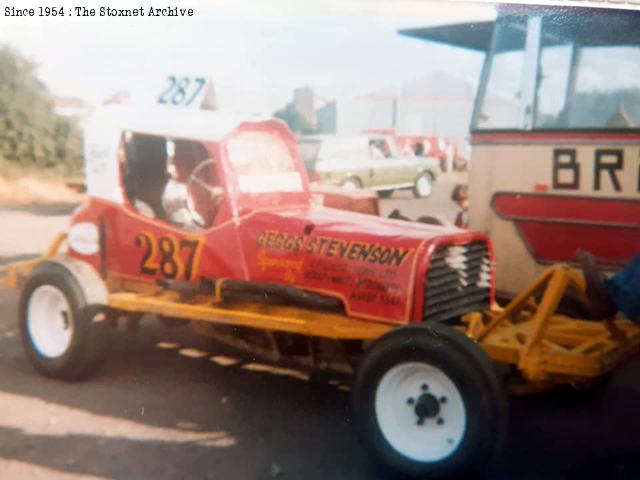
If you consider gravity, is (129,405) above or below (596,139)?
below

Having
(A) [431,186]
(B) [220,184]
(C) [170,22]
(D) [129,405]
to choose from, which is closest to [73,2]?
(C) [170,22]

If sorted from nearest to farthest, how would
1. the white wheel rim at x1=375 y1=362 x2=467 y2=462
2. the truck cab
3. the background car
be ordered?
the white wheel rim at x1=375 y1=362 x2=467 y2=462 < the truck cab < the background car

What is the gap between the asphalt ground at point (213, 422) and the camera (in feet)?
11.6

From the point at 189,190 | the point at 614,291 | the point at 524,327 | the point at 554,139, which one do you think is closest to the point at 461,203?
the point at 554,139

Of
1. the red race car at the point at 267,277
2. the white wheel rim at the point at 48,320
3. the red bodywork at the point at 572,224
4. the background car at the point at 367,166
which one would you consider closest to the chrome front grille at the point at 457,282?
the red race car at the point at 267,277

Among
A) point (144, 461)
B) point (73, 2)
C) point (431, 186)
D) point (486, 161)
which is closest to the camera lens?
point (73, 2)

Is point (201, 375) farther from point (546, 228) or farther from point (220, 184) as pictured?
point (546, 228)

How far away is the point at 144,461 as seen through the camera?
3541mm

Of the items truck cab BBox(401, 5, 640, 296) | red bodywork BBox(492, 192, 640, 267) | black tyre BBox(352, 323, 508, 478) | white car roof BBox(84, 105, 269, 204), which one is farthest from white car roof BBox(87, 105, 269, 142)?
black tyre BBox(352, 323, 508, 478)

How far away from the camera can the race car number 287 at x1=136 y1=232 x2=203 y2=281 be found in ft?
14.4

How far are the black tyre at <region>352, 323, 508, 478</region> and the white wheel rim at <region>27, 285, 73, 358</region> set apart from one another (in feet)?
6.72

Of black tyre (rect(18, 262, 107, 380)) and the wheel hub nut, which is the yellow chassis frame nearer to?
black tyre (rect(18, 262, 107, 380))

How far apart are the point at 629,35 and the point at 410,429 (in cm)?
220

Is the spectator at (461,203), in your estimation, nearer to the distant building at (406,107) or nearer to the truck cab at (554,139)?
the truck cab at (554,139)
